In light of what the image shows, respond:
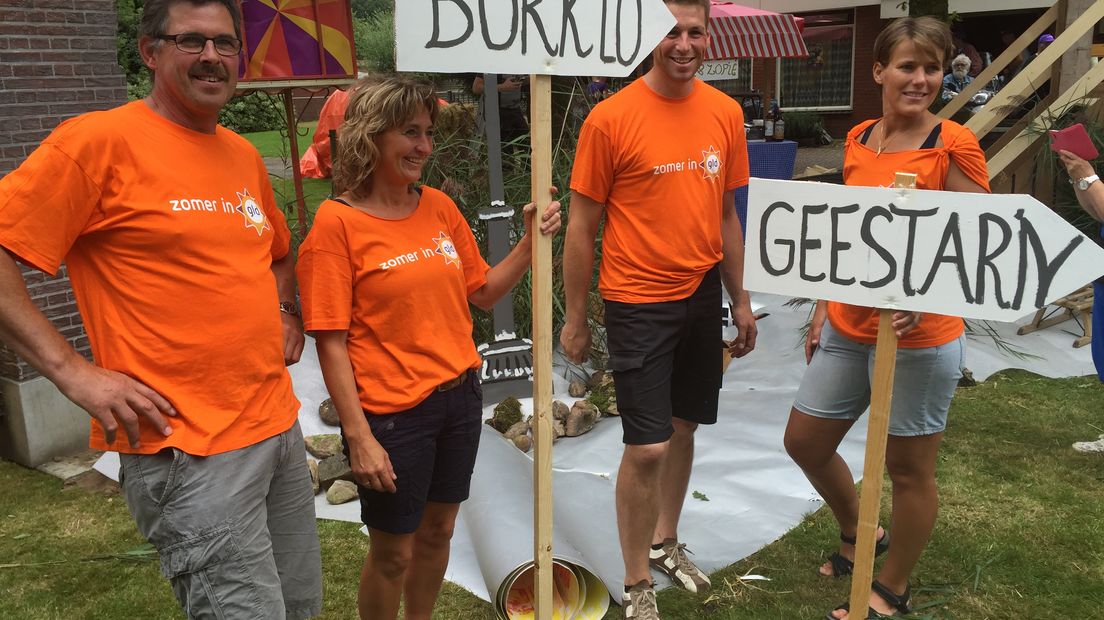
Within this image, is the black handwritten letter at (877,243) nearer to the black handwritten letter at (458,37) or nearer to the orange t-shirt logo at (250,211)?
Result: the black handwritten letter at (458,37)

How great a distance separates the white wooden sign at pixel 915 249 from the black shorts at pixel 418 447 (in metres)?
0.84

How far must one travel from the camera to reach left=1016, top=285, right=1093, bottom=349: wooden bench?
5.76m

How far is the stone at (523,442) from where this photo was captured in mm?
4516

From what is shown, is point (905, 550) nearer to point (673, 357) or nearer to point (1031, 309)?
point (673, 357)

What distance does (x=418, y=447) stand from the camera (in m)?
2.33

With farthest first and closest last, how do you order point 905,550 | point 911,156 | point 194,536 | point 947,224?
point 905,550, point 911,156, point 947,224, point 194,536

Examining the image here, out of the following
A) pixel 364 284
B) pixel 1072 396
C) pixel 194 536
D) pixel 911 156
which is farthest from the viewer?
pixel 1072 396

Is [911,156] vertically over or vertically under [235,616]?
over

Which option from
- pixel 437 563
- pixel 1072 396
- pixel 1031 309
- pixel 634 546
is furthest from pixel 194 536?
pixel 1072 396

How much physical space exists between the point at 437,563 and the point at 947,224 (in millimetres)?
1613

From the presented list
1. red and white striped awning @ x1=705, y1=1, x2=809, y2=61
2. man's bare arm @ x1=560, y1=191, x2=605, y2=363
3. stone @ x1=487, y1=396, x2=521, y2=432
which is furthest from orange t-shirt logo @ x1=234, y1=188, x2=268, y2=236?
red and white striped awning @ x1=705, y1=1, x2=809, y2=61

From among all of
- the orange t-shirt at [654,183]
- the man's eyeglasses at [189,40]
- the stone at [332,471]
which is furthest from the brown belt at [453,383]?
the stone at [332,471]

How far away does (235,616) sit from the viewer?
197 cm

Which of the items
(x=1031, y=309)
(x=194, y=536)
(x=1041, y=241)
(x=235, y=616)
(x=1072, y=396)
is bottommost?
(x=1072, y=396)
